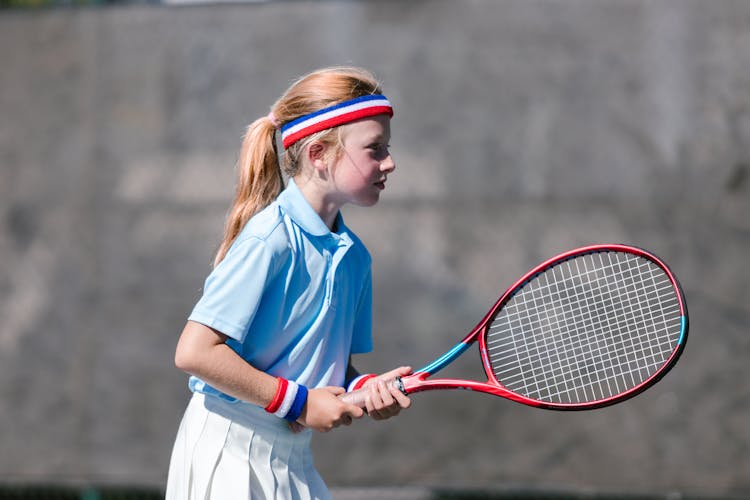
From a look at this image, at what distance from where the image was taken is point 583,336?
2.90 metres

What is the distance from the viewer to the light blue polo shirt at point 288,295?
174cm

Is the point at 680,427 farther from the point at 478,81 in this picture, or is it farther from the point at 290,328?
the point at 290,328

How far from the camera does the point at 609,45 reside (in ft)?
11.0

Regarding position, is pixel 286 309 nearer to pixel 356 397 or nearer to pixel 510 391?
pixel 356 397

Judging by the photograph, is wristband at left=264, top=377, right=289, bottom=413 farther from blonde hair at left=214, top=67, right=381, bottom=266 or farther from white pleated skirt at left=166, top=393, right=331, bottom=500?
blonde hair at left=214, top=67, right=381, bottom=266

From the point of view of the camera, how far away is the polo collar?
1.87m

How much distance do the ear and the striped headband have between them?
24 mm

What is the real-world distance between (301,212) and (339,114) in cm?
19

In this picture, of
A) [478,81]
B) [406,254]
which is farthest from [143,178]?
[478,81]

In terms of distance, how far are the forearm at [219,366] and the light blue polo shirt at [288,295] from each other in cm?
2

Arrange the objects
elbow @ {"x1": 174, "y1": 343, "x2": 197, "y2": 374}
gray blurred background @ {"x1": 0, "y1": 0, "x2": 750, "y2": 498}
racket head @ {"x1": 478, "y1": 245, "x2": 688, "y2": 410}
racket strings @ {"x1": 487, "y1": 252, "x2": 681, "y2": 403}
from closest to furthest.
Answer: elbow @ {"x1": 174, "y1": 343, "x2": 197, "y2": 374} → racket head @ {"x1": 478, "y1": 245, "x2": 688, "y2": 410} → racket strings @ {"x1": 487, "y1": 252, "x2": 681, "y2": 403} → gray blurred background @ {"x1": 0, "y1": 0, "x2": 750, "y2": 498}

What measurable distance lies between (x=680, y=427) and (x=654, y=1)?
1325 mm

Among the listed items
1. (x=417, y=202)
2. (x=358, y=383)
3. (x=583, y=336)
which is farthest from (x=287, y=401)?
(x=417, y=202)

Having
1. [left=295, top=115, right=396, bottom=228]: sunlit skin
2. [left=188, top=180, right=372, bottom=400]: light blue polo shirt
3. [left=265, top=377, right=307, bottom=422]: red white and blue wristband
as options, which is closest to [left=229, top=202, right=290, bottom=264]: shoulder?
[left=188, top=180, right=372, bottom=400]: light blue polo shirt
